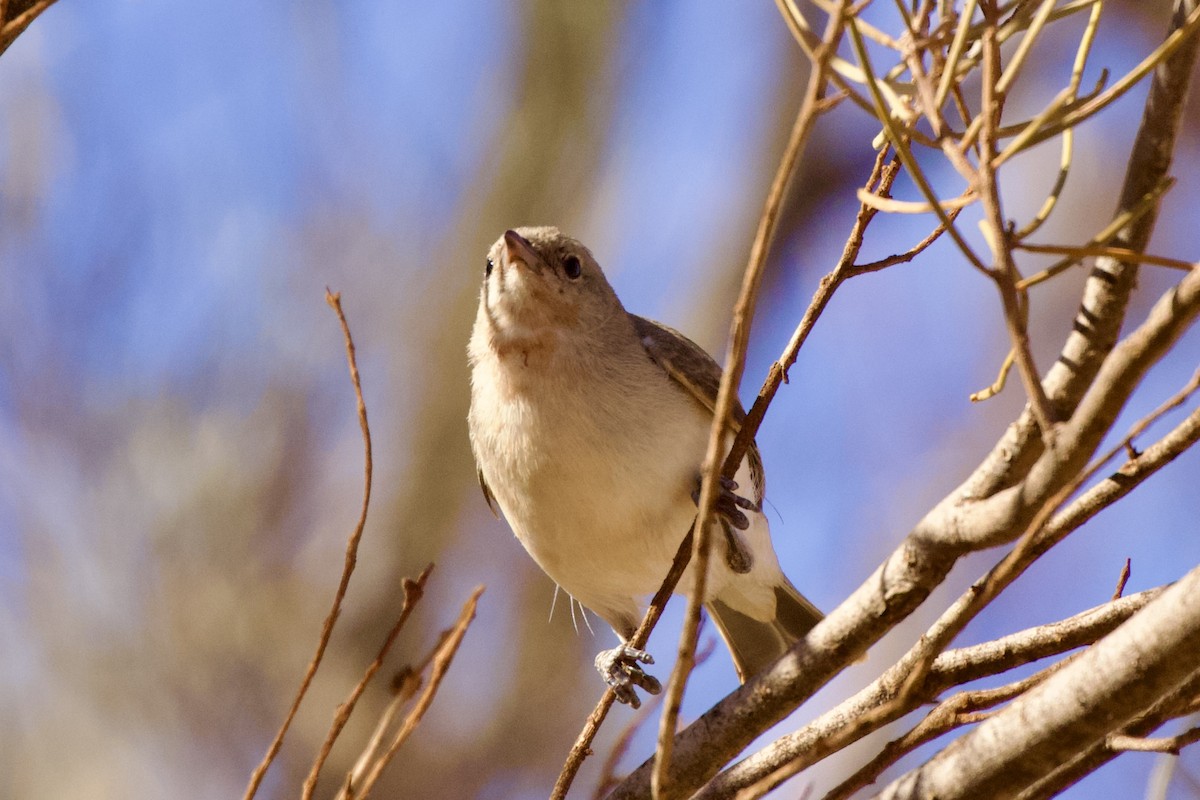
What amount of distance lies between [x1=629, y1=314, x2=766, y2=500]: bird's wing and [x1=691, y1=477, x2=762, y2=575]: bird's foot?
0.86 feet

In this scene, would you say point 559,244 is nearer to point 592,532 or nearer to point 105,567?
point 592,532

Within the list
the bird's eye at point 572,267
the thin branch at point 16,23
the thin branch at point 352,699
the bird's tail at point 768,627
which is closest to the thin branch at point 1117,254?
the thin branch at point 352,699

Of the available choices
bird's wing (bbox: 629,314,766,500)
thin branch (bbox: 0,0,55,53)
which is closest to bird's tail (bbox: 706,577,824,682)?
bird's wing (bbox: 629,314,766,500)

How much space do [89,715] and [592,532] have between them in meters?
4.82

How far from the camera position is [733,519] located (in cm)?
303

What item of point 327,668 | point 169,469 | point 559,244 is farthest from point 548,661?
point 559,244

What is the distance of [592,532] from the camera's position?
10.1ft

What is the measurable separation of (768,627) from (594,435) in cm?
130

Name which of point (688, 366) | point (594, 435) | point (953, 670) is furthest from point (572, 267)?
point (953, 670)

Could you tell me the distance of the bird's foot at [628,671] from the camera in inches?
126

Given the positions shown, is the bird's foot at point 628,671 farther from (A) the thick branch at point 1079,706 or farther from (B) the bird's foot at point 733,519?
(A) the thick branch at point 1079,706

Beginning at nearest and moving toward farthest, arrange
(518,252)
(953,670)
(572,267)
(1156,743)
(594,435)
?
(1156,743) < (953,670) < (594,435) < (518,252) < (572,267)

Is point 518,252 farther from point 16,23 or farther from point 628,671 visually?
point 16,23

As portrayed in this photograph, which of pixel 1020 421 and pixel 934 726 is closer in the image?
pixel 1020 421
